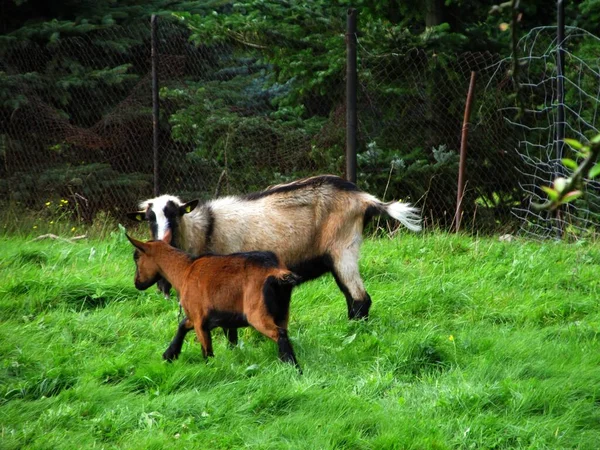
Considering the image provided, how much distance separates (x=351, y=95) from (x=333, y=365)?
420 cm

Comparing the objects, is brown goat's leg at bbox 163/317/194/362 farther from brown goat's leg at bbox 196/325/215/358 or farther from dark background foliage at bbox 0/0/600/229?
dark background foliage at bbox 0/0/600/229

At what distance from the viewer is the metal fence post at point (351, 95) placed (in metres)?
8.95

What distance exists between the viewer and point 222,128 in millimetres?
10492

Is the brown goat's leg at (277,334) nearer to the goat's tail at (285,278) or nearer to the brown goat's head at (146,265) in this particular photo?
the goat's tail at (285,278)

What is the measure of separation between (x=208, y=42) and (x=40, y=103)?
286 centimetres

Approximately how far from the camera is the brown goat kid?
5191 mm

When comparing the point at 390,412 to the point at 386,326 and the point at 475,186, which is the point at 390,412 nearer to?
the point at 386,326

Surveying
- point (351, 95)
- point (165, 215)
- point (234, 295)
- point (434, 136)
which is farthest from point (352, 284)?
point (434, 136)

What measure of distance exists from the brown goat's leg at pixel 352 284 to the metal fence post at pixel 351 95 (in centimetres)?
246

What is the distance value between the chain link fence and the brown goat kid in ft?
12.0

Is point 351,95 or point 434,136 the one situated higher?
point 351,95

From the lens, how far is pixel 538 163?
9195 mm

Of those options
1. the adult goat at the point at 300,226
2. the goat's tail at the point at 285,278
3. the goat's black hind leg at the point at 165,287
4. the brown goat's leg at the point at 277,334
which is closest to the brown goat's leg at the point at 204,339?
the brown goat's leg at the point at 277,334

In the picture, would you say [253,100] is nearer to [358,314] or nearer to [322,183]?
[322,183]
